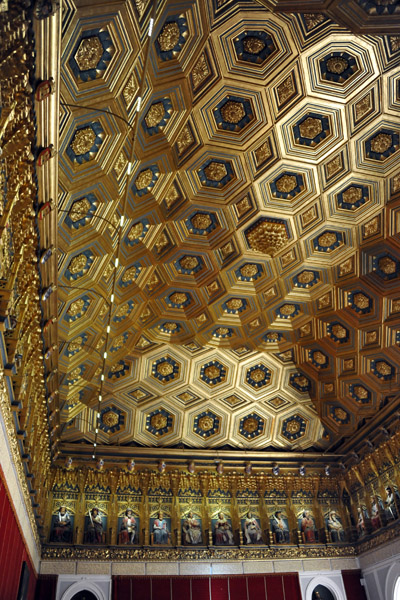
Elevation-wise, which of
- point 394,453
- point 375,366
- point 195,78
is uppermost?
point 195,78

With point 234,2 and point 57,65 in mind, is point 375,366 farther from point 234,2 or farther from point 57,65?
point 57,65

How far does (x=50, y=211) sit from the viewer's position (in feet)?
27.5

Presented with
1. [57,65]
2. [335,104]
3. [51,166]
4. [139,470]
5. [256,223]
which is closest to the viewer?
[57,65]

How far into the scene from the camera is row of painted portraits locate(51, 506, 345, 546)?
50.0 ft

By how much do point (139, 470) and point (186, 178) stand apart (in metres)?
9.74

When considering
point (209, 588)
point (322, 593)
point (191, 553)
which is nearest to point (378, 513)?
point (322, 593)

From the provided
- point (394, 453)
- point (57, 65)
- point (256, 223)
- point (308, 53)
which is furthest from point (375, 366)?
point (57, 65)

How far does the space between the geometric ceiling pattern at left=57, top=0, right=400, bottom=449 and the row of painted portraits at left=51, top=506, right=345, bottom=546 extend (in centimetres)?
231

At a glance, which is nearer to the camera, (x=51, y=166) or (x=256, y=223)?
(x=51, y=166)

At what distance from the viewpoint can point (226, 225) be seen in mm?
12984

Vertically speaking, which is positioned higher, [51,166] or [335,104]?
[335,104]

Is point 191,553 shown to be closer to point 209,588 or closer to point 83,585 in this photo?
point 209,588

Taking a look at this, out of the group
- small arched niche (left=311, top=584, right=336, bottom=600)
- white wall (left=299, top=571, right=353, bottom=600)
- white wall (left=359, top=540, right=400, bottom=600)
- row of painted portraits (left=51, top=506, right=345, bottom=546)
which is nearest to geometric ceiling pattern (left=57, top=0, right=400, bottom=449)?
row of painted portraits (left=51, top=506, right=345, bottom=546)

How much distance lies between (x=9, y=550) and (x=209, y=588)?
8.07m
